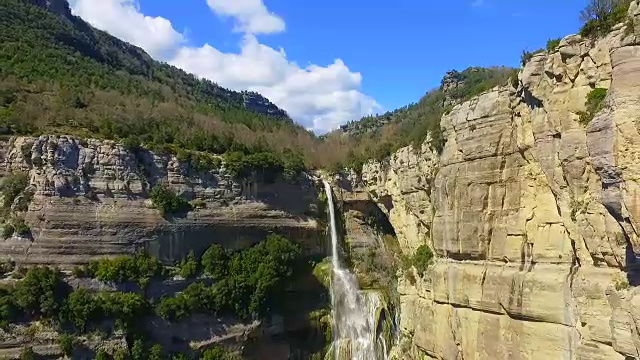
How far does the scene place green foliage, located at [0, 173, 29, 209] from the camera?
27.3 metres

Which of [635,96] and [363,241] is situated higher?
[635,96]

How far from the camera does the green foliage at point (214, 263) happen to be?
29672 millimetres

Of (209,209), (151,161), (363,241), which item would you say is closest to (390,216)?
(363,241)

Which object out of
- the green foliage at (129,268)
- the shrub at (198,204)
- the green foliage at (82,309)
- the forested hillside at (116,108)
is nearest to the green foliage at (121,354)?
the green foliage at (82,309)

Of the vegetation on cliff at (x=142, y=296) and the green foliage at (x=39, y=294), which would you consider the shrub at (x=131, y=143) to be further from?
the green foliage at (x=39, y=294)

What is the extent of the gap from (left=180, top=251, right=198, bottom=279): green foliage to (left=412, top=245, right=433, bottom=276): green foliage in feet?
38.0

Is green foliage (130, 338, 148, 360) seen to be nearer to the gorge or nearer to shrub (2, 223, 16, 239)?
the gorge

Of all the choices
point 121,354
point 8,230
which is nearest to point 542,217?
point 121,354

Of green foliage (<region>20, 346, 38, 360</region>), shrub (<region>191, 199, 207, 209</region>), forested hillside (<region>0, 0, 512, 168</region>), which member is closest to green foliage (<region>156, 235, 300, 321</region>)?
shrub (<region>191, 199, 207, 209</region>)

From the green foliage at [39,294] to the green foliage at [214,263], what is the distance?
724 cm

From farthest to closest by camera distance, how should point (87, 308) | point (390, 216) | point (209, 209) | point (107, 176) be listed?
point (390, 216) < point (209, 209) < point (107, 176) < point (87, 308)

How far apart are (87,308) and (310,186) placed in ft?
49.8

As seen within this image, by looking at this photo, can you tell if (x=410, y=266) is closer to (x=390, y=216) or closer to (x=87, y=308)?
(x=390, y=216)

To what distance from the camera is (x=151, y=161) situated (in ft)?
99.0
